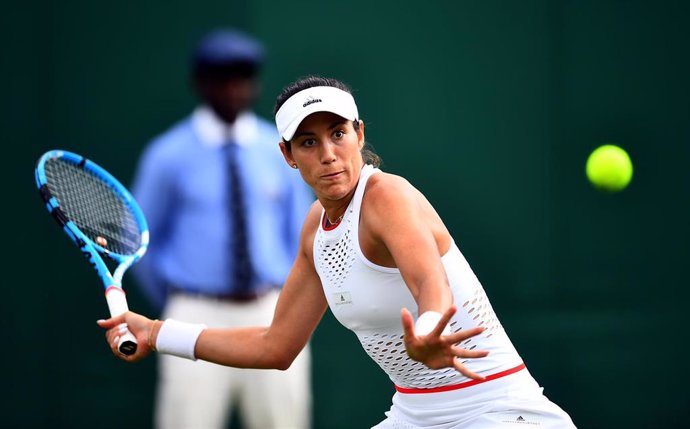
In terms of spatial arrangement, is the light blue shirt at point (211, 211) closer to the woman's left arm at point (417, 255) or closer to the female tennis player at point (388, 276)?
the female tennis player at point (388, 276)

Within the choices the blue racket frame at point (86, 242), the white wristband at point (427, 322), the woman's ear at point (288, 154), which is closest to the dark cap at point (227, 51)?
the blue racket frame at point (86, 242)

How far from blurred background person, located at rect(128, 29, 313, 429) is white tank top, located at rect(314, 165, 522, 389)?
1.99 meters

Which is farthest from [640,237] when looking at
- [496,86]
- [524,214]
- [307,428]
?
[307,428]

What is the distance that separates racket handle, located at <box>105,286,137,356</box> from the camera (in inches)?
136

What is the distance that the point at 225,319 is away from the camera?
5.19 metres

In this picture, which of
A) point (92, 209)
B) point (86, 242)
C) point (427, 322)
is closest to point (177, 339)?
point (86, 242)

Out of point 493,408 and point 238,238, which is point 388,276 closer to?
point 493,408

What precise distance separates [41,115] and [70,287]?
0.83 metres

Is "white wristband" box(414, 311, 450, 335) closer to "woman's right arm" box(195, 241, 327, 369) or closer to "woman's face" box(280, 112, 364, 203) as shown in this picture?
"woman's face" box(280, 112, 364, 203)

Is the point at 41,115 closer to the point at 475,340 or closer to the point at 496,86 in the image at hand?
the point at 496,86

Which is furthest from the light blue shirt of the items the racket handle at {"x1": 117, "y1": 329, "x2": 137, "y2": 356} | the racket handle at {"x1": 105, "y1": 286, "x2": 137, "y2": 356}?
the racket handle at {"x1": 117, "y1": 329, "x2": 137, "y2": 356}

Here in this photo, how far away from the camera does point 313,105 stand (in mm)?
3131

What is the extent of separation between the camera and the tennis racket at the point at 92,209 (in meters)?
3.87

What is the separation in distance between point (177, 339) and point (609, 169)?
2.49 metres
